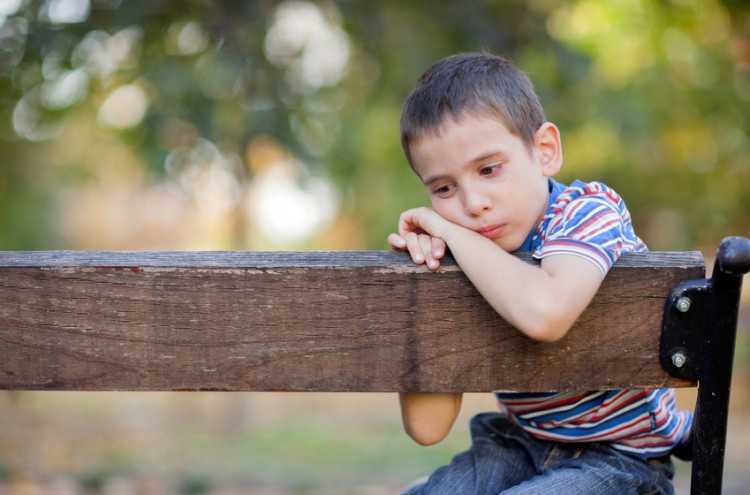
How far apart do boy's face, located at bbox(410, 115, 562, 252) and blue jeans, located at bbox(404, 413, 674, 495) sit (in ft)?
1.44

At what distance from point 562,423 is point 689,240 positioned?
10720 millimetres

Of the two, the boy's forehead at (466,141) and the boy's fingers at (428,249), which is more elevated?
the boy's forehead at (466,141)

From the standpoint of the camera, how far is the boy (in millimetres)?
1706

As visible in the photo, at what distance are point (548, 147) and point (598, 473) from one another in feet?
2.24

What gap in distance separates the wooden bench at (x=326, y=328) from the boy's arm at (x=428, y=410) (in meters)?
0.28

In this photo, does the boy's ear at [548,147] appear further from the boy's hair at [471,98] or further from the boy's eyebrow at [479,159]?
the boy's eyebrow at [479,159]

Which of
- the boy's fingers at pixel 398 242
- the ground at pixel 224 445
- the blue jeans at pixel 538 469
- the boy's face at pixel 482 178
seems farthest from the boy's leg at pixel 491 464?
the ground at pixel 224 445

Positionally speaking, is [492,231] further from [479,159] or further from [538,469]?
Result: [538,469]

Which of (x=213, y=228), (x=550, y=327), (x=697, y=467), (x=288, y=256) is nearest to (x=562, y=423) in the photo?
(x=697, y=467)

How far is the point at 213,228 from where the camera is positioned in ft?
74.4

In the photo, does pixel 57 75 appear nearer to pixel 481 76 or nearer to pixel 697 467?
pixel 481 76

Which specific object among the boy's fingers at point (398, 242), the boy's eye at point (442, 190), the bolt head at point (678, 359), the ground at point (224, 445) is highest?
the boy's eye at point (442, 190)

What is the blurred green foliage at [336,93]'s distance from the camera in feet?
19.1

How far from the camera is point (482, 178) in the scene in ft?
5.79
